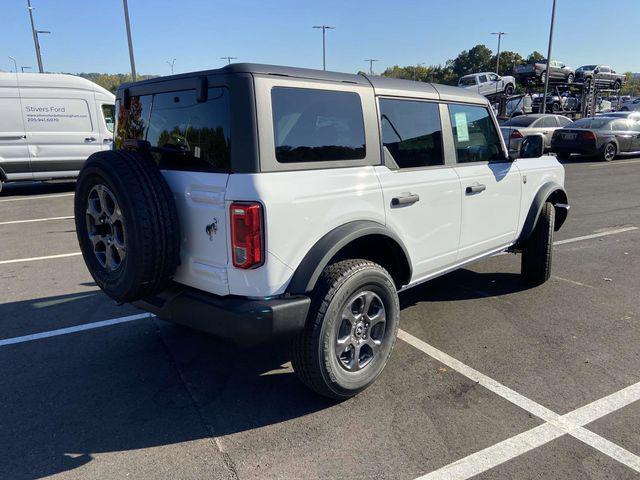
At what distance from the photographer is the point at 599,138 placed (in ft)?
56.2

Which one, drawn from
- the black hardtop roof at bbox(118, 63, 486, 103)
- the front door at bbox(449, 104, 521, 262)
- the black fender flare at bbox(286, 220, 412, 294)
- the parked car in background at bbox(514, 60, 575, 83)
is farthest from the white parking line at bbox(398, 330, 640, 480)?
the parked car in background at bbox(514, 60, 575, 83)

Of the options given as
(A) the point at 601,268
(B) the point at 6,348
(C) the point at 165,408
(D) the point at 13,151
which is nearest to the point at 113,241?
(C) the point at 165,408

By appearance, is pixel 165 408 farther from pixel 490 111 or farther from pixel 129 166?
pixel 490 111

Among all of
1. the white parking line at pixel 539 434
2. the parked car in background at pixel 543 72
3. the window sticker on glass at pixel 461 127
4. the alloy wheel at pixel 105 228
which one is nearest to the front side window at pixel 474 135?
the window sticker on glass at pixel 461 127

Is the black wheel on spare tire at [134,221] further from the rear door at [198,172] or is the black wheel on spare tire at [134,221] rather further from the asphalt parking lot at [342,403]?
the asphalt parking lot at [342,403]

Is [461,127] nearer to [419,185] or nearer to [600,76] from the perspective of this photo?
[419,185]

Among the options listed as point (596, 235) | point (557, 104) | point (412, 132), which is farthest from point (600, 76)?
point (412, 132)

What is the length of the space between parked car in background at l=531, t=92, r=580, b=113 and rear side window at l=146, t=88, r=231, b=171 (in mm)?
35941

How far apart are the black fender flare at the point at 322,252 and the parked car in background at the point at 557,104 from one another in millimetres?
35683

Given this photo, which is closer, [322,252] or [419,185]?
[322,252]

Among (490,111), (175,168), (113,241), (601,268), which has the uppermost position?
(490,111)

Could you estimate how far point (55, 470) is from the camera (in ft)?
8.14

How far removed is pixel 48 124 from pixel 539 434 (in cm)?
1197

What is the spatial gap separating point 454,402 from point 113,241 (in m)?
2.31
